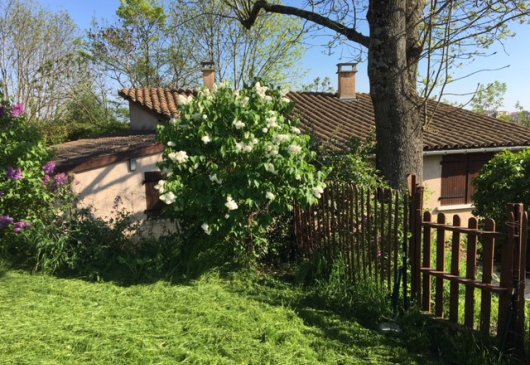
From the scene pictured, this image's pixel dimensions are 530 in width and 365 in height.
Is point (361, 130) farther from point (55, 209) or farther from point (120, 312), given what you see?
point (120, 312)

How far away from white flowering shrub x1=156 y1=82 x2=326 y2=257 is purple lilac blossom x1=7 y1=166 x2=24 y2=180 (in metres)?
2.12

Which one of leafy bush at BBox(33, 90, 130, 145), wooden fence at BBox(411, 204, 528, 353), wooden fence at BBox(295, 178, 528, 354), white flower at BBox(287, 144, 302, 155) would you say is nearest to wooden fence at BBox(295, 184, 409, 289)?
wooden fence at BBox(295, 178, 528, 354)

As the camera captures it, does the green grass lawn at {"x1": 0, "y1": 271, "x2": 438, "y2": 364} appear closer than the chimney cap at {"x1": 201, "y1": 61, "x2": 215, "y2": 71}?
Yes

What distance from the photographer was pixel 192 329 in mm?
4129

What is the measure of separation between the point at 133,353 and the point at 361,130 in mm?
11460

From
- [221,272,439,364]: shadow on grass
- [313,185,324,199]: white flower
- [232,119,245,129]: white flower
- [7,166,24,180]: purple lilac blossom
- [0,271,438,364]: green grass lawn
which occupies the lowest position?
[221,272,439,364]: shadow on grass

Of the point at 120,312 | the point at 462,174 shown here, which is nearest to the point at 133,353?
the point at 120,312

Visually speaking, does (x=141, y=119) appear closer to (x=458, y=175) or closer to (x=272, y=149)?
(x=458, y=175)

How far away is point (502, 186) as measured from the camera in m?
7.80

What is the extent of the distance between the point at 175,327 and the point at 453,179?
11868 mm

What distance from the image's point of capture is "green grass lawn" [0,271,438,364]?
363cm

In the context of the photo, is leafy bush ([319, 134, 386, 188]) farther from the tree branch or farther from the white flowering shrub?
the tree branch

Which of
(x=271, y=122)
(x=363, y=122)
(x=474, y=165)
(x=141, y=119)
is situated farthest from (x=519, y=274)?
(x=141, y=119)

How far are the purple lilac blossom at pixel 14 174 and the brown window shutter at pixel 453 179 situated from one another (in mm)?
11510
